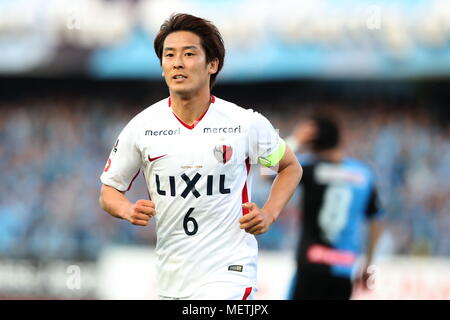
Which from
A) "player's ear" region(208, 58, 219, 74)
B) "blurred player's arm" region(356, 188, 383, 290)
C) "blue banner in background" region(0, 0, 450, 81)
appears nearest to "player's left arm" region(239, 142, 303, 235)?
"player's ear" region(208, 58, 219, 74)

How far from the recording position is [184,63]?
5457 mm

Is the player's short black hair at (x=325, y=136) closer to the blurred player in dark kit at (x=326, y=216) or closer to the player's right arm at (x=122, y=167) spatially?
the blurred player in dark kit at (x=326, y=216)

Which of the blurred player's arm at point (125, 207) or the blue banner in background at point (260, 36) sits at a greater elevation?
the blue banner in background at point (260, 36)

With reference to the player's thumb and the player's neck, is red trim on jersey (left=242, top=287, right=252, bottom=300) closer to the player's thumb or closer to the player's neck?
the player's thumb

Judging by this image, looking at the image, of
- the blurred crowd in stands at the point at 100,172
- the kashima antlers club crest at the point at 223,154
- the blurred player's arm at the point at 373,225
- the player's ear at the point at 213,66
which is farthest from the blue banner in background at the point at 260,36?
the kashima antlers club crest at the point at 223,154

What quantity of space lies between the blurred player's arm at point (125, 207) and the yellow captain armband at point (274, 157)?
85 cm

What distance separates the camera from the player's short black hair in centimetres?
869

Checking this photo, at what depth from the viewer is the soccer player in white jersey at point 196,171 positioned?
17.7 feet

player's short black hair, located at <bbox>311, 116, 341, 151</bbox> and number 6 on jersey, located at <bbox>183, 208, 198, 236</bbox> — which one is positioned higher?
player's short black hair, located at <bbox>311, 116, 341, 151</bbox>

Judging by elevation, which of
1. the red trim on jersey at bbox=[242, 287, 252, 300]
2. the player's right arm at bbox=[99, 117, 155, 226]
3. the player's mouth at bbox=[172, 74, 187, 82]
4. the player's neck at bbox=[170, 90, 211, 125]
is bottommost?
the red trim on jersey at bbox=[242, 287, 252, 300]

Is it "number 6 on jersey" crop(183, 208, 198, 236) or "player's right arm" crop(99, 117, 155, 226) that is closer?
"number 6 on jersey" crop(183, 208, 198, 236)

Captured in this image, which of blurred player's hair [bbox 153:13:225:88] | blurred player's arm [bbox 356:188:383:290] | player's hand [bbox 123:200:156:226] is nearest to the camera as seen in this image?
player's hand [bbox 123:200:156:226]

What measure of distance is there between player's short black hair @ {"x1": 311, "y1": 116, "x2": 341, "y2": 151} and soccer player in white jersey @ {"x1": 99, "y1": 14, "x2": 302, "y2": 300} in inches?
119

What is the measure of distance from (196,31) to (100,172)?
1112 cm
